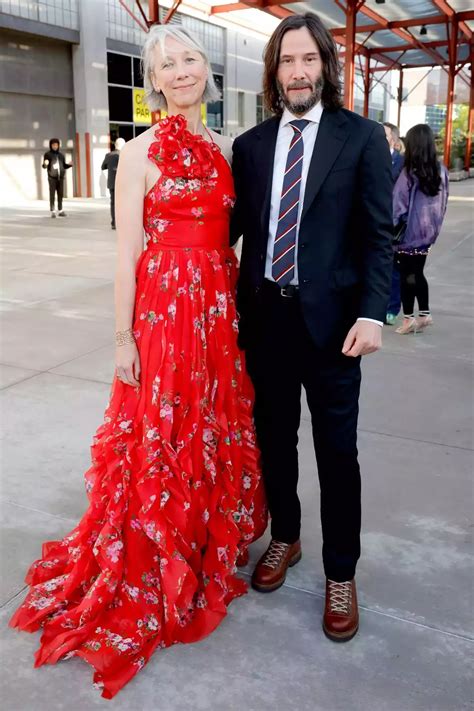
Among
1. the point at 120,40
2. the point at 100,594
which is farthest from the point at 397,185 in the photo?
the point at 120,40

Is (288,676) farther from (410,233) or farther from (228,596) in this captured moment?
(410,233)

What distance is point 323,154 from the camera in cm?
202

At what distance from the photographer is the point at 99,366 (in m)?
4.89

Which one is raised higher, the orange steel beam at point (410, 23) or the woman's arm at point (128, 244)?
the orange steel beam at point (410, 23)

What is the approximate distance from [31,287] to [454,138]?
3031 centimetres

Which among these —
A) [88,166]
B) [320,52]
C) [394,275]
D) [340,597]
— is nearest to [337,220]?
[320,52]

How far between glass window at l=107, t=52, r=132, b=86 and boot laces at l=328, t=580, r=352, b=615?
20.7 meters

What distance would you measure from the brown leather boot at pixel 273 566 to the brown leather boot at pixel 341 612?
22 centimetres

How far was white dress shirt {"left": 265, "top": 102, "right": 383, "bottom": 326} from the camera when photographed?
2.08m

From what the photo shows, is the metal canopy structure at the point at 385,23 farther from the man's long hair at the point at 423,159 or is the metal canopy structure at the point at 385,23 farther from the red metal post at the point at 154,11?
the man's long hair at the point at 423,159

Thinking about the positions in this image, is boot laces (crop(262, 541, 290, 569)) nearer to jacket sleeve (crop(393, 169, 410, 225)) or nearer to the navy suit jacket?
the navy suit jacket

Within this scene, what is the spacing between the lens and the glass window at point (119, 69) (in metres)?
20.4

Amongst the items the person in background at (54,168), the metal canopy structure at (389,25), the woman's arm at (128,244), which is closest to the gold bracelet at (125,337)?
the woman's arm at (128,244)

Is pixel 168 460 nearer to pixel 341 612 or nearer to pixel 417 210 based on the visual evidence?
pixel 341 612
